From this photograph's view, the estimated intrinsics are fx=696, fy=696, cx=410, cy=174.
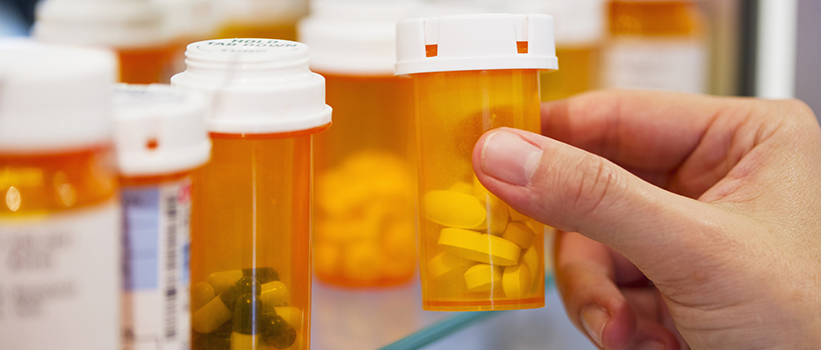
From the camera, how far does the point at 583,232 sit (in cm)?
44

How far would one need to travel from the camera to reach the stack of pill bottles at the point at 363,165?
1.94 feet

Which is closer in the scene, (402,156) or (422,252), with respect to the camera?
(422,252)

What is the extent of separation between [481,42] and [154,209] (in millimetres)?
Answer: 211

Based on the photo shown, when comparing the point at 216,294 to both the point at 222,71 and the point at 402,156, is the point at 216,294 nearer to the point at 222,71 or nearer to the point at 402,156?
the point at 222,71

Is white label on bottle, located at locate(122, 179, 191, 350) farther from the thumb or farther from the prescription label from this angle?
the thumb

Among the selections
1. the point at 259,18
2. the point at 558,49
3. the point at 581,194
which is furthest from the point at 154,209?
the point at 558,49

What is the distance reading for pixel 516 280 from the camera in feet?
1.43

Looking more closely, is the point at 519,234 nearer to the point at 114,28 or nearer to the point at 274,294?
the point at 274,294

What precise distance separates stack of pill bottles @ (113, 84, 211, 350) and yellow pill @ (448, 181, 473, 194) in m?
0.17

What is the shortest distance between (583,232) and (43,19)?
417 millimetres

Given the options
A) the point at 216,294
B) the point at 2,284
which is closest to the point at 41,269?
the point at 2,284

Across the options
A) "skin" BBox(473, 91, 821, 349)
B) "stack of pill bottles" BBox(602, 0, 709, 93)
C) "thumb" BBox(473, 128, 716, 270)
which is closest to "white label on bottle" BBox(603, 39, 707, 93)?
"stack of pill bottles" BBox(602, 0, 709, 93)

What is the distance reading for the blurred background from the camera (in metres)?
0.54

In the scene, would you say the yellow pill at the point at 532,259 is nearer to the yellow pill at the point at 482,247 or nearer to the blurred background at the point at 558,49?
the yellow pill at the point at 482,247
